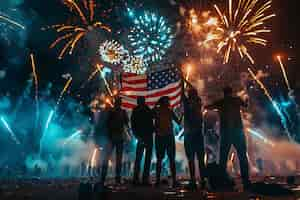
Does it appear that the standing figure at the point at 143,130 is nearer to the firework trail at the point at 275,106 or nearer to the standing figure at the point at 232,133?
the standing figure at the point at 232,133

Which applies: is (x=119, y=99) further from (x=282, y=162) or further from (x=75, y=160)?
(x=75, y=160)

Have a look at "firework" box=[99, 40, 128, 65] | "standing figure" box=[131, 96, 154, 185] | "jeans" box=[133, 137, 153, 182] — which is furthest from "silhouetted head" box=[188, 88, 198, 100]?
"firework" box=[99, 40, 128, 65]

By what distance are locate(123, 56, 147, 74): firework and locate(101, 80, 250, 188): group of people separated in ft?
34.7

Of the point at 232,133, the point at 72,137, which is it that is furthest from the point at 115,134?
the point at 72,137

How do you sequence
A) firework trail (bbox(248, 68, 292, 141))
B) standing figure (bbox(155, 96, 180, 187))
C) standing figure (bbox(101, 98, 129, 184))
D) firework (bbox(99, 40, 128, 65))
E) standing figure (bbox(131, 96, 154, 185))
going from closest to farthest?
standing figure (bbox(155, 96, 180, 187))
standing figure (bbox(131, 96, 154, 185))
standing figure (bbox(101, 98, 129, 184))
firework (bbox(99, 40, 128, 65))
firework trail (bbox(248, 68, 292, 141))

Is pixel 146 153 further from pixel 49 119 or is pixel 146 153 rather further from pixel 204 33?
pixel 49 119

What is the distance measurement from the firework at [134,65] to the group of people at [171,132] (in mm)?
10583

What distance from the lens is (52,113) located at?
3791 cm

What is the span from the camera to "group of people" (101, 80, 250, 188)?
25.4 feet

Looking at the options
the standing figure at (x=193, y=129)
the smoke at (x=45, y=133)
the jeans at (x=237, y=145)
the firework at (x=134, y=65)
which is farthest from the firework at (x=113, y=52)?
the smoke at (x=45, y=133)

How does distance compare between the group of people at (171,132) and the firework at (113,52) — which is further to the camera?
the firework at (113,52)

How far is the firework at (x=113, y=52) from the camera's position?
2020 cm

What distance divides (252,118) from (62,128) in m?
20.4

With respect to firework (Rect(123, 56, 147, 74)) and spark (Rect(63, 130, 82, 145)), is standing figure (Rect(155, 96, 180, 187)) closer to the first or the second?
firework (Rect(123, 56, 147, 74))
